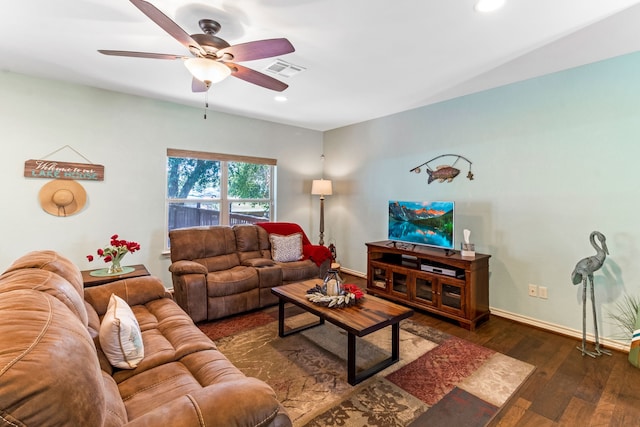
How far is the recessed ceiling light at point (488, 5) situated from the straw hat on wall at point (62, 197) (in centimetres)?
425

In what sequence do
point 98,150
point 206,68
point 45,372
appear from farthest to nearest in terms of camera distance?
point 98,150 < point 206,68 < point 45,372

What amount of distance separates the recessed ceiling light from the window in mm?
3587

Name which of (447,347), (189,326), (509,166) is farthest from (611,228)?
(189,326)

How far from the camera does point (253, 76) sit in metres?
2.38

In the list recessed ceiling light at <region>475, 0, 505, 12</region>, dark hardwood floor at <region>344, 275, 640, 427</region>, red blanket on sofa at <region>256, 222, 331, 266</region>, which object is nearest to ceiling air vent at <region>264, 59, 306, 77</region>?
recessed ceiling light at <region>475, 0, 505, 12</region>

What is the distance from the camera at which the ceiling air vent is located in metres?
2.79

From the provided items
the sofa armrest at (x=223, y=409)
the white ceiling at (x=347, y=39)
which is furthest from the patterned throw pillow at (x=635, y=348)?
the sofa armrest at (x=223, y=409)

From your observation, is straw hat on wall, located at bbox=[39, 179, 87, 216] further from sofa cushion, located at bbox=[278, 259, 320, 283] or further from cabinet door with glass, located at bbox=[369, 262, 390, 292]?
cabinet door with glass, located at bbox=[369, 262, 390, 292]

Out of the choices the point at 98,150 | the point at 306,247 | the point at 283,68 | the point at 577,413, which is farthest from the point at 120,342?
the point at 98,150

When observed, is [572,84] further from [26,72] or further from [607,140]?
[26,72]

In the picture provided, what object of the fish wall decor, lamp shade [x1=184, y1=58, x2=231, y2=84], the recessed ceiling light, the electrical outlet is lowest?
the electrical outlet

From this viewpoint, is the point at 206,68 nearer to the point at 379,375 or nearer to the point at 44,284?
the point at 44,284

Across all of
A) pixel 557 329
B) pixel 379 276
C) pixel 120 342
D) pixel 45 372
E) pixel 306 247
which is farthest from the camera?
pixel 306 247

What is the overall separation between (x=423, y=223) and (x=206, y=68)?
280 cm
